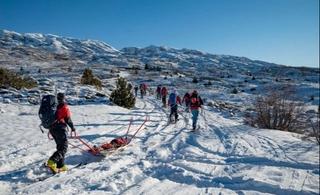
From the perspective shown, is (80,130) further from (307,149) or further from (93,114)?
(307,149)

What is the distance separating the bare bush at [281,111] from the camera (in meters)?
15.8

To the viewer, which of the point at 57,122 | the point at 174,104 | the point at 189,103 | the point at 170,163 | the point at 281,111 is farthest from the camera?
the point at 189,103

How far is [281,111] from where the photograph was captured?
1596 centimetres

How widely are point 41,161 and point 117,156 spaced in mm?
1938

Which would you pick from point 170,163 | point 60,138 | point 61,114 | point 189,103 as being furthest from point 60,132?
point 189,103

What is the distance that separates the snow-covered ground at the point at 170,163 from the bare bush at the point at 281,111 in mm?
2420

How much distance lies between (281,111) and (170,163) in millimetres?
9365

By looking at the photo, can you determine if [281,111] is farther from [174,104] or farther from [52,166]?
[52,166]

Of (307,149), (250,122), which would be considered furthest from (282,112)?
(307,149)

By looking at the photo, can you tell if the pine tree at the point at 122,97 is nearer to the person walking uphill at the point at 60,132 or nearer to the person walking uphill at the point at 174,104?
the person walking uphill at the point at 174,104

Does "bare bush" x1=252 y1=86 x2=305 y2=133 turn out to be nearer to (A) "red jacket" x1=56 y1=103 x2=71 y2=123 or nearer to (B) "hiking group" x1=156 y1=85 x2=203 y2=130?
(B) "hiking group" x1=156 y1=85 x2=203 y2=130

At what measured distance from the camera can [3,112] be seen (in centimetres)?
1667

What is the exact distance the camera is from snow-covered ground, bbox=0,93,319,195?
6.63 metres

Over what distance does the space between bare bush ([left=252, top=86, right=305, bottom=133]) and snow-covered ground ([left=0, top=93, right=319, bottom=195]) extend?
7.94 feet
